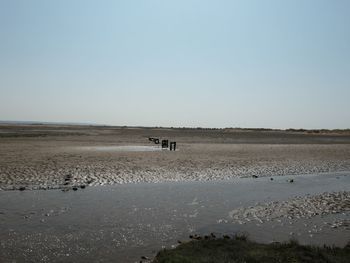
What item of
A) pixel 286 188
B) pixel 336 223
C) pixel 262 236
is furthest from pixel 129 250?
pixel 286 188

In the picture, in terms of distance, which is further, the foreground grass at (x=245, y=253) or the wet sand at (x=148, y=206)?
the wet sand at (x=148, y=206)

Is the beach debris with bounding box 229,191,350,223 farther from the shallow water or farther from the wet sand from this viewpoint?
the shallow water

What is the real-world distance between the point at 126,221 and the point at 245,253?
17.1 feet

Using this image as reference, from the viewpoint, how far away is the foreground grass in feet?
27.3

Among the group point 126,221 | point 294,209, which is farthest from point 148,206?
point 294,209

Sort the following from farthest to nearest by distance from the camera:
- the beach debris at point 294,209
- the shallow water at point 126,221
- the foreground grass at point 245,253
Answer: the beach debris at point 294,209 < the shallow water at point 126,221 < the foreground grass at point 245,253

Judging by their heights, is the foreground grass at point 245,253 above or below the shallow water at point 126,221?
above

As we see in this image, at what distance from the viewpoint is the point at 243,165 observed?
94.3ft

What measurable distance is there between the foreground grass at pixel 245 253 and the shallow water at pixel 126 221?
1.21m

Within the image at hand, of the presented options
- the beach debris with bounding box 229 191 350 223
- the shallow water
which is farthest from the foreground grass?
the beach debris with bounding box 229 191 350 223

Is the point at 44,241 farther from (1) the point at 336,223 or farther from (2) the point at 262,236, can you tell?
(1) the point at 336,223

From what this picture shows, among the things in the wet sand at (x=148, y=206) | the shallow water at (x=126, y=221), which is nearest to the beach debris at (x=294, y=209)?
the wet sand at (x=148, y=206)

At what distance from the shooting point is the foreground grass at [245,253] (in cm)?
831

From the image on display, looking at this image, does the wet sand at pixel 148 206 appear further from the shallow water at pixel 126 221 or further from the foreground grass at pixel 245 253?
the foreground grass at pixel 245 253
